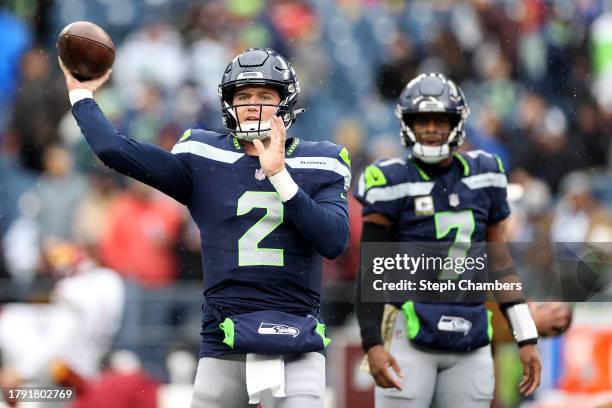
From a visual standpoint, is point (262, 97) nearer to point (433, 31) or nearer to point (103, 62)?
point (103, 62)

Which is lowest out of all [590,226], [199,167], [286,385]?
[286,385]

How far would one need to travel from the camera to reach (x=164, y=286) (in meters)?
10.8

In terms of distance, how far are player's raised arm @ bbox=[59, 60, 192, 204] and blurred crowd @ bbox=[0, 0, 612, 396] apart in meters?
5.46

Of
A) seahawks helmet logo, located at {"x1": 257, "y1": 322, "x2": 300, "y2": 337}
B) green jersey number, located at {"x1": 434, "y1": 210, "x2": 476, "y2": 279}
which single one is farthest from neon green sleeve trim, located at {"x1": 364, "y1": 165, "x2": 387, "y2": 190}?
seahawks helmet logo, located at {"x1": 257, "y1": 322, "x2": 300, "y2": 337}

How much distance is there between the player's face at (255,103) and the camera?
203 inches

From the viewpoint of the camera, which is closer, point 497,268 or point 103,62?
point 103,62

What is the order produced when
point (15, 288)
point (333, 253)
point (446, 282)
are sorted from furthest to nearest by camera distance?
point (15, 288)
point (446, 282)
point (333, 253)

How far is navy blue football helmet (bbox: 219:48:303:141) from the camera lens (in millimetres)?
5211

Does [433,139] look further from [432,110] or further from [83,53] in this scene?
[83,53]

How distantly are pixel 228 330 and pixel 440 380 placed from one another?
130 centimetres

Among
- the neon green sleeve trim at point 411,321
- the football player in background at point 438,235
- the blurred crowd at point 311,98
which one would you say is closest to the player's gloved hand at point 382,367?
the football player in background at point 438,235

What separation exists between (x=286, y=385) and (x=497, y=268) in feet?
4.85

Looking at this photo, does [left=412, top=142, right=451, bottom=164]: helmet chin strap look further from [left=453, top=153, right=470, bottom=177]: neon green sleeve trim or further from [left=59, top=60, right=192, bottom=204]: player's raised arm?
[left=59, top=60, right=192, bottom=204]: player's raised arm

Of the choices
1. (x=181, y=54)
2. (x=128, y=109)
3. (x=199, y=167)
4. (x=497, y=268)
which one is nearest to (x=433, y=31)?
(x=181, y=54)
